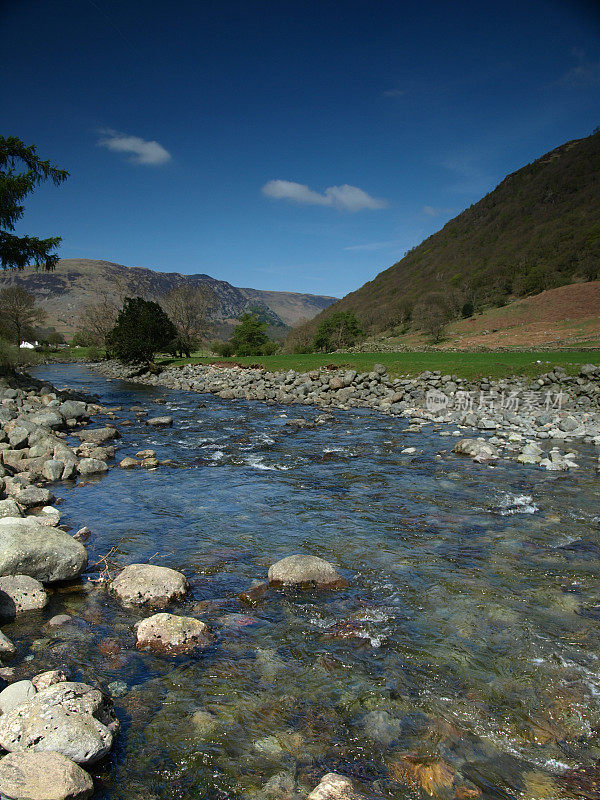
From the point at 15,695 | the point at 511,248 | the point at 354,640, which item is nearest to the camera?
the point at 15,695

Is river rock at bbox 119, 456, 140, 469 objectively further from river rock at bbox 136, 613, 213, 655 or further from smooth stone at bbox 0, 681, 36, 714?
smooth stone at bbox 0, 681, 36, 714

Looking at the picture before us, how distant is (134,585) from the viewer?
6.68 m

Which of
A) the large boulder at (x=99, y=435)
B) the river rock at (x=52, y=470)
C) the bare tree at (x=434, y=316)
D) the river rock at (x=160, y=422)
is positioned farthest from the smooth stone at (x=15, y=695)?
the bare tree at (x=434, y=316)

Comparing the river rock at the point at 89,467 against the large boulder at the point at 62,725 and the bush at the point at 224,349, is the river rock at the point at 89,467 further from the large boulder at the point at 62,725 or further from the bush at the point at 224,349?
the bush at the point at 224,349

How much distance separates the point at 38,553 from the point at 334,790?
5432 mm

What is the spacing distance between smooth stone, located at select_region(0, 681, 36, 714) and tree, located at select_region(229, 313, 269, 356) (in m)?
59.3

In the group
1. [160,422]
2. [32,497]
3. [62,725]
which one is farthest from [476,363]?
[62,725]

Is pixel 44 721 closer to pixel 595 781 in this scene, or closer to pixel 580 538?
pixel 595 781

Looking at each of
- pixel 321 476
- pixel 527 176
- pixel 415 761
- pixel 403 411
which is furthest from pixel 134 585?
pixel 527 176

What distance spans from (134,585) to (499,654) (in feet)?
16.8

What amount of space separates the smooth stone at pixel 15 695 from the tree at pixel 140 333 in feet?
177

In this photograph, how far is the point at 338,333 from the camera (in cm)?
6228

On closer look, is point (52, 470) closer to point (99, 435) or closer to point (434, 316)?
point (99, 435)

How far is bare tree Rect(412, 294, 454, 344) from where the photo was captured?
192ft
